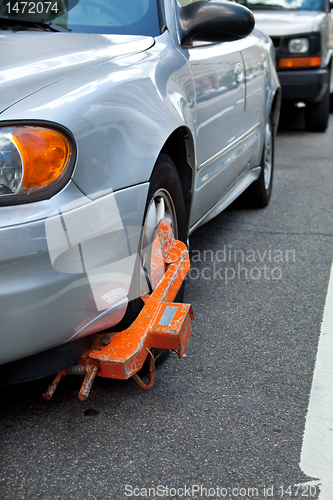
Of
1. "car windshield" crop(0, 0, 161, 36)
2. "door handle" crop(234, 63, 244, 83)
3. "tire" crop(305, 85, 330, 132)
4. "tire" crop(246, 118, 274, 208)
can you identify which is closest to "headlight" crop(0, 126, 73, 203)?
"car windshield" crop(0, 0, 161, 36)

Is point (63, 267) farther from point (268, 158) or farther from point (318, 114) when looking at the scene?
point (318, 114)

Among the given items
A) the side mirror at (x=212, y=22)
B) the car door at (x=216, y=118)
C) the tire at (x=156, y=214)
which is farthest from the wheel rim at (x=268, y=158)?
the tire at (x=156, y=214)

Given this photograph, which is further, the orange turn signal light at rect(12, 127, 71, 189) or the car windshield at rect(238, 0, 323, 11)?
the car windshield at rect(238, 0, 323, 11)

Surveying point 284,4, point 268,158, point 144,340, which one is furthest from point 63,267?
point 284,4

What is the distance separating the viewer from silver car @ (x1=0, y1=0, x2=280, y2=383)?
1.46 metres

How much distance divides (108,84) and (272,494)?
1.34 metres

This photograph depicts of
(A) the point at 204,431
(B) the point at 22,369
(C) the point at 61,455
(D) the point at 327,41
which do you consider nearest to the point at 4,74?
(B) the point at 22,369

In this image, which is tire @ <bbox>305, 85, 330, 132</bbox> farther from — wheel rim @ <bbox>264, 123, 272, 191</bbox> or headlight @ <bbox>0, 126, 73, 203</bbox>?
headlight @ <bbox>0, 126, 73, 203</bbox>

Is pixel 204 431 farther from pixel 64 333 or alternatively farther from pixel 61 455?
pixel 64 333

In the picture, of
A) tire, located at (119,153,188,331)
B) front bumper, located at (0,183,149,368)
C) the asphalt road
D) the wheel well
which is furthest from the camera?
the wheel well

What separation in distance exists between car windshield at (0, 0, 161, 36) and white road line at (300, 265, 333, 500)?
154 cm

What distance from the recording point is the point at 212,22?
236 centimetres

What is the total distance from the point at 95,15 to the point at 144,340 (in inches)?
56.2

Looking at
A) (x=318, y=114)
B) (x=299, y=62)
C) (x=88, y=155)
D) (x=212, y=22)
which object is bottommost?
(x=318, y=114)
